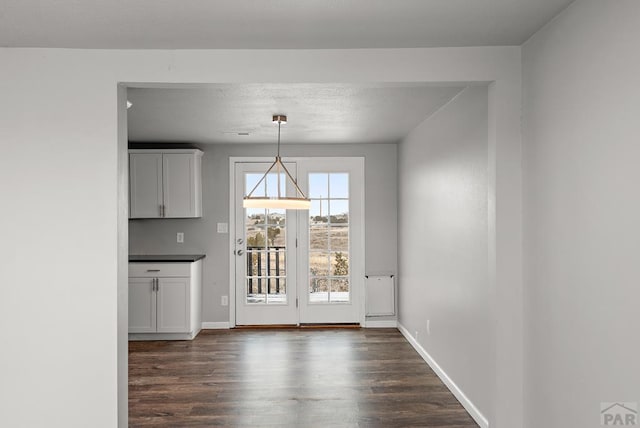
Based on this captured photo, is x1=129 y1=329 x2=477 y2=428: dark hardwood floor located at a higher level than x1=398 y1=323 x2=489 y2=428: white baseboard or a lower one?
lower

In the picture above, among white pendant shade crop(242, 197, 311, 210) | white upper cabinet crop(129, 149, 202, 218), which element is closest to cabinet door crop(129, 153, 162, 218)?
white upper cabinet crop(129, 149, 202, 218)

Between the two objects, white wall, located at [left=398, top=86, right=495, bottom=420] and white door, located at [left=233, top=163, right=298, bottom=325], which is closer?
white wall, located at [left=398, top=86, right=495, bottom=420]

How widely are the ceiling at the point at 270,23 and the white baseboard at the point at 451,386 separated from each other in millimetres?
2322

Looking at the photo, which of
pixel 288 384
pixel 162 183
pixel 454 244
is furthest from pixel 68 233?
pixel 162 183

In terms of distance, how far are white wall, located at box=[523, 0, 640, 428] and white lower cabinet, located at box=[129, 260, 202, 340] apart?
394 centimetres

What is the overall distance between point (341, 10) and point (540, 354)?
186 cm

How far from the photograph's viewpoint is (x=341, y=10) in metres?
2.12

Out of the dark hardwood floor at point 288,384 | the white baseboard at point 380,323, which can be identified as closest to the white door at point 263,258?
the dark hardwood floor at point 288,384

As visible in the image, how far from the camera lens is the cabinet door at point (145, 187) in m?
5.79

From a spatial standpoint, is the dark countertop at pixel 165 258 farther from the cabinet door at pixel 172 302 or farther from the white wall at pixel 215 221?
the cabinet door at pixel 172 302

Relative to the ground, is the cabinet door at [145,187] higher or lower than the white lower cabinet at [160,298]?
higher

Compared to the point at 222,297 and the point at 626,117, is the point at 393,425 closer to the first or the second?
the point at 626,117

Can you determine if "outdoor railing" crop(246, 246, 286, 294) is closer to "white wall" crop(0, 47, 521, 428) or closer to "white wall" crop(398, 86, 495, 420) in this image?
"white wall" crop(398, 86, 495, 420)

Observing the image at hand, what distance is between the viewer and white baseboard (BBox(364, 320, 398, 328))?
6098 mm
